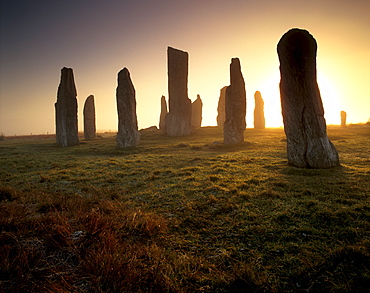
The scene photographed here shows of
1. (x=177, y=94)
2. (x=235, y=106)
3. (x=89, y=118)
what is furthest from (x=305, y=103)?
(x=89, y=118)

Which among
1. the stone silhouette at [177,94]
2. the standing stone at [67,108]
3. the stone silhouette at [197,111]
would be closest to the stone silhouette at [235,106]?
the stone silhouette at [177,94]

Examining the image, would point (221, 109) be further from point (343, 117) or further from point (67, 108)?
point (67, 108)

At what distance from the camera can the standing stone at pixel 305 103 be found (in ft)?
30.7

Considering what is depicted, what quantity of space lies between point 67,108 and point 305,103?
25.3m

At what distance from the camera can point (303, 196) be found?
575cm

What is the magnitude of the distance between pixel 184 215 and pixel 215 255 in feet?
5.59

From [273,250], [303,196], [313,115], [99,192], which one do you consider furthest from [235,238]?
[313,115]

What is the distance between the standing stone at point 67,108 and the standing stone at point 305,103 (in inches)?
956

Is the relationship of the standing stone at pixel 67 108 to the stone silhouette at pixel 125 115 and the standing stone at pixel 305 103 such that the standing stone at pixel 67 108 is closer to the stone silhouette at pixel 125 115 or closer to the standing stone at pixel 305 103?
the stone silhouette at pixel 125 115

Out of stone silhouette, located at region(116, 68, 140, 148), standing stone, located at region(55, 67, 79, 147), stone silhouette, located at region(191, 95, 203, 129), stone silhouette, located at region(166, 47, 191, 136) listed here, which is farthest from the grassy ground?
stone silhouette, located at region(191, 95, 203, 129)

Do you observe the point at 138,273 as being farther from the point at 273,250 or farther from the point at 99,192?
the point at 99,192

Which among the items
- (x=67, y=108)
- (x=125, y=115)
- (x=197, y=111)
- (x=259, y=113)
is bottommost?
(x=125, y=115)

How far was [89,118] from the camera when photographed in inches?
1431

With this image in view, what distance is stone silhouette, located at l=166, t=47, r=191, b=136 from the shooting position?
3075 cm
